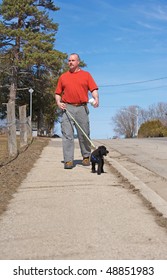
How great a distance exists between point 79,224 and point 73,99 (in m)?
4.23

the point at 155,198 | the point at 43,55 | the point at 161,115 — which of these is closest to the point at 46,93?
the point at 43,55

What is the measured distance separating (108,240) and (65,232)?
519mm

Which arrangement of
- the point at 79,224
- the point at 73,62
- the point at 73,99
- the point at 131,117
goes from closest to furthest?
the point at 79,224
the point at 73,62
the point at 73,99
the point at 131,117

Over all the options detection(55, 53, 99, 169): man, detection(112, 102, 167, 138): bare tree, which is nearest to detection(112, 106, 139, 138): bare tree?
detection(112, 102, 167, 138): bare tree

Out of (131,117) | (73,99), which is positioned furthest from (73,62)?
(131,117)

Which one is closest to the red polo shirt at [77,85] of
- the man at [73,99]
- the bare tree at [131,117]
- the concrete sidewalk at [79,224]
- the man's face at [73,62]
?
the man at [73,99]

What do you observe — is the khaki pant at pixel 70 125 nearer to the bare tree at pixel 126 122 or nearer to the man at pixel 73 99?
the man at pixel 73 99

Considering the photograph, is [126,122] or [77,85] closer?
[77,85]

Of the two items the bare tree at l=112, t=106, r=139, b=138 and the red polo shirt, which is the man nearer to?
the red polo shirt

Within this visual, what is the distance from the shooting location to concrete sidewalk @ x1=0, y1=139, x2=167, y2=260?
4.08m

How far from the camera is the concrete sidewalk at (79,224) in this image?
4.08 meters

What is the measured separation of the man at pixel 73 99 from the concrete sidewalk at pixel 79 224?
146cm

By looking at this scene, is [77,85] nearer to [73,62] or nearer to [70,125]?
[73,62]

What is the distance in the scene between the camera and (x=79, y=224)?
4961mm
